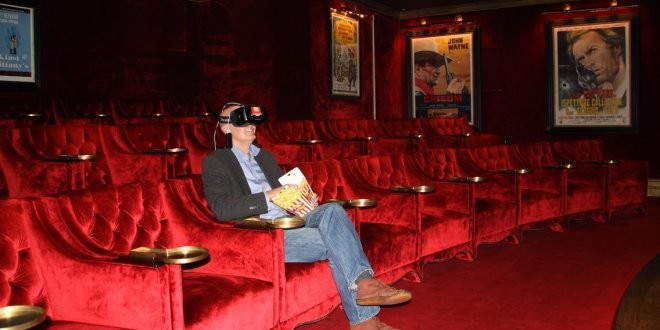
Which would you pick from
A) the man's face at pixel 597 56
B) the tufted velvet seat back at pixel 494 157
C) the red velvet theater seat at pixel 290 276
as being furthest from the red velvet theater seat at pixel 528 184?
the man's face at pixel 597 56

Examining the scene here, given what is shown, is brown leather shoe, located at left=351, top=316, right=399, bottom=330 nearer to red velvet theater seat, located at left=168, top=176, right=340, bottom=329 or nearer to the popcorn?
red velvet theater seat, located at left=168, top=176, right=340, bottom=329

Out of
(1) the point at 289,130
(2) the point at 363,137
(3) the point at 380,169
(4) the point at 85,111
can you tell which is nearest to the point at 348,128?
(2) the point at 363,137

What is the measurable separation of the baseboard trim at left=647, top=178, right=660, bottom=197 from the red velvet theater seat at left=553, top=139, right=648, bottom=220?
2.02 m

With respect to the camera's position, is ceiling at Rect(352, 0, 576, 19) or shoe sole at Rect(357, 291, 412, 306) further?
ceiling at Rect(352, 0, 576, 19)

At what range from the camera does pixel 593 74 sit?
9992 millimetres

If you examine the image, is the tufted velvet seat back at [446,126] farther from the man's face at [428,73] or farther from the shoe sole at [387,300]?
the shoe sole at [387,300]

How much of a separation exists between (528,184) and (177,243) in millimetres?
4217

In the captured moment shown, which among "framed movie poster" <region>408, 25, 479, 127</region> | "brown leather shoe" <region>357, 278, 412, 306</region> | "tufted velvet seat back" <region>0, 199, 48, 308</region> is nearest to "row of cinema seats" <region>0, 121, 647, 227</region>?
"tufted velvet seat back" <region>0, 199, 48, 308</region>

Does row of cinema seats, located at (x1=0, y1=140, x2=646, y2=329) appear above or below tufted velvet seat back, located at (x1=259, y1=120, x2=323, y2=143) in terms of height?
below

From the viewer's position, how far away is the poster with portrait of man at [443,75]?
11.1m

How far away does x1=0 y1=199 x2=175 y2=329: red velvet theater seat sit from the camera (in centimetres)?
225

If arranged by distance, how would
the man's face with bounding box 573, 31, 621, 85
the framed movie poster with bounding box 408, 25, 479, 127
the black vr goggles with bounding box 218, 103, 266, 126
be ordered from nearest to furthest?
the black vr goggles with bounding box 218, 103, 266, 126
the man's face with bounding box 573, 31, 621, 85
the framed movie poster with bounding box 408, 25, 479, 127

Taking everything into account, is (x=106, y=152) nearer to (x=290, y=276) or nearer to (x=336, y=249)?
(x=290, y=276)

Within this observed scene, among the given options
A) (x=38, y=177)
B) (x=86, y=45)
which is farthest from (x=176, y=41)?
(x=38, y=177)
